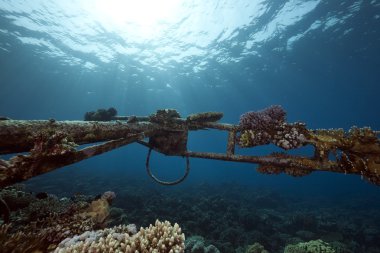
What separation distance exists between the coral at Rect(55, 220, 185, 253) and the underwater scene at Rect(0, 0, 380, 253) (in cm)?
2

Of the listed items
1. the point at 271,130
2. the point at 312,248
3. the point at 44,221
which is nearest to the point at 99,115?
the point at 44,221

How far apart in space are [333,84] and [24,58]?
173 ft

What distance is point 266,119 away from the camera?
5473 millimetres

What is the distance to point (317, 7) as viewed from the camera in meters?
21.8

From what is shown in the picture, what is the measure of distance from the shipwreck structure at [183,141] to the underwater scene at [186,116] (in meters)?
0.03

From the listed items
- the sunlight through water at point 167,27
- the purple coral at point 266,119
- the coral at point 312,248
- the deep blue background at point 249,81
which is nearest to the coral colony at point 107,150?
the purple coral at point 266,119

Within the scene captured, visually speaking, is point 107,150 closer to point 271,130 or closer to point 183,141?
point 183,141

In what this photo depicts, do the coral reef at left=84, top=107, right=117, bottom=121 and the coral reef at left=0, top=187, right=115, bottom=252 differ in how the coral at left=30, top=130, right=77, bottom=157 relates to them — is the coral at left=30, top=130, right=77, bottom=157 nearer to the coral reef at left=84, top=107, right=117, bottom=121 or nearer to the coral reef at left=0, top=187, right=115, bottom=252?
the coral reef at left=0, top=187, right=115, bottom=252

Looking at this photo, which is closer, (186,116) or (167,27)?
(186,116)

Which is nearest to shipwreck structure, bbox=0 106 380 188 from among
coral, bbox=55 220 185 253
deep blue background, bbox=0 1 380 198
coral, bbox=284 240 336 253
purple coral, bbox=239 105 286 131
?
purple coral, bbox=239 105 286 131

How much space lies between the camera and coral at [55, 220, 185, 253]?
3.42 meters

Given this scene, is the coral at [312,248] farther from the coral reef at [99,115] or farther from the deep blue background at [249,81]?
the deep blue background at [249,81]

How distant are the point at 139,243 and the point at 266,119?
380 centimetres

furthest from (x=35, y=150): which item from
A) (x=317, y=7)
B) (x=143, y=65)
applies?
(x=143, y=65)
